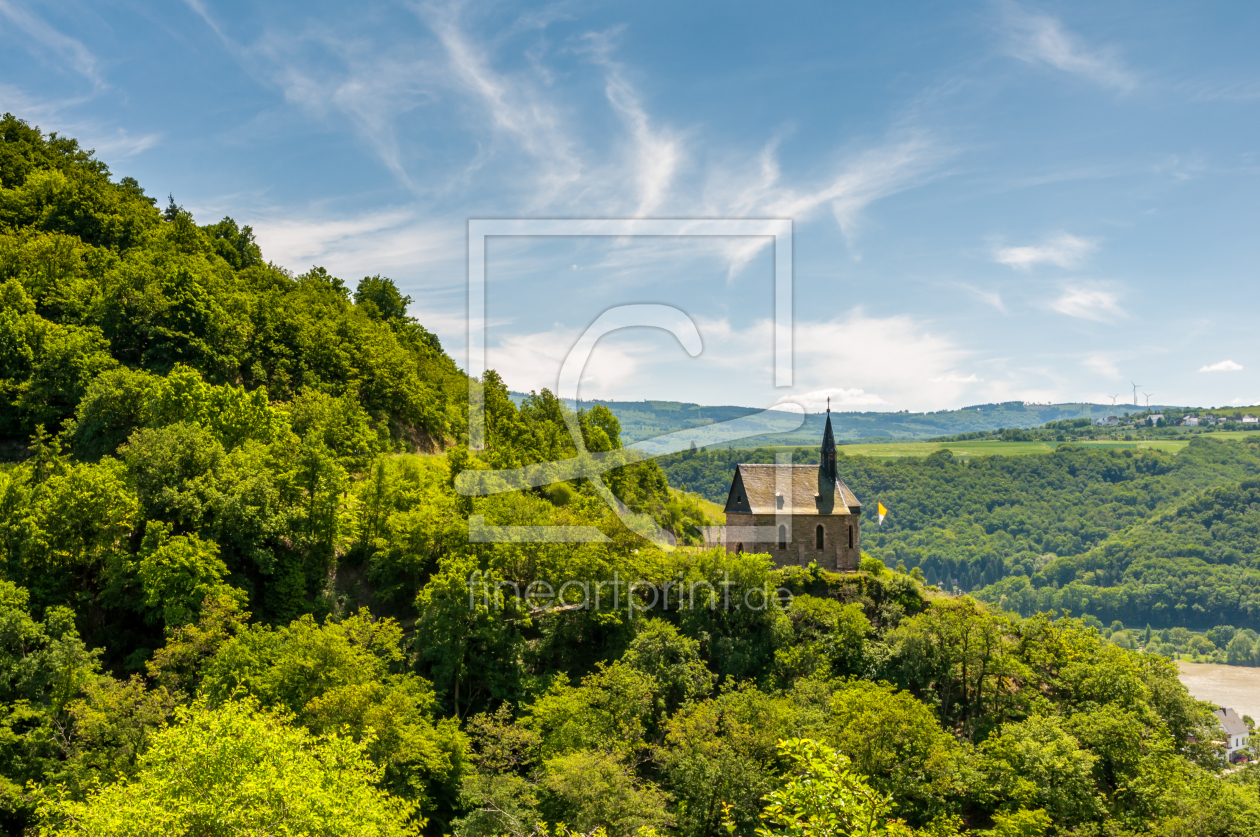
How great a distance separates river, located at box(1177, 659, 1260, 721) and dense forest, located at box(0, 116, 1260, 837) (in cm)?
9001

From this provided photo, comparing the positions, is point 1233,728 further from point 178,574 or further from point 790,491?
point 178,574

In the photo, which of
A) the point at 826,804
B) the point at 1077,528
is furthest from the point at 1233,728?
the point at 826,804

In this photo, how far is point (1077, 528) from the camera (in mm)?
174875

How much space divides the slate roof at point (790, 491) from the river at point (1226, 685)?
92.3 m

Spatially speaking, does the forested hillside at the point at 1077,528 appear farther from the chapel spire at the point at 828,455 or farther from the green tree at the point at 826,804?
the green tree at the point at 826,804

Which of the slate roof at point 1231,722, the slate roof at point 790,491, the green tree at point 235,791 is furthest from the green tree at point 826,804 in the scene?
the slate roof at point 1231,722

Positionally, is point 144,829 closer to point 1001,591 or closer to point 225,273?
point 225,273

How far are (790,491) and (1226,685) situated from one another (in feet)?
373

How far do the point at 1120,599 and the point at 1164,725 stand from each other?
12882cm

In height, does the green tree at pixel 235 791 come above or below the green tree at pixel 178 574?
below

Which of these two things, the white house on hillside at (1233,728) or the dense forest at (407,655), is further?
the white house on hillside at (1233,728)

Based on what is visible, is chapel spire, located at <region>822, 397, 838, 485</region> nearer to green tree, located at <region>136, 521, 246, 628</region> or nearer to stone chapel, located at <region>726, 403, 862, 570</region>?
stone chapel, located at <region>726, 403, 862, 570</region>

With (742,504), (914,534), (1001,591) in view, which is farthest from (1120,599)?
(742,504)

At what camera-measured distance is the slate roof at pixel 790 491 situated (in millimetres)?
48281
